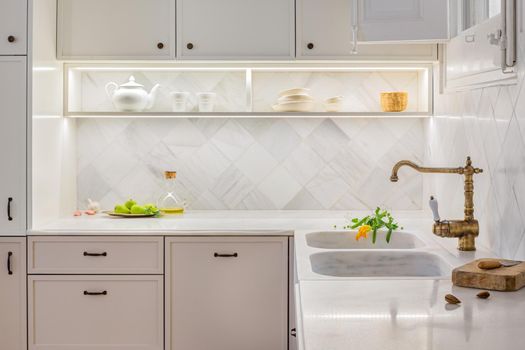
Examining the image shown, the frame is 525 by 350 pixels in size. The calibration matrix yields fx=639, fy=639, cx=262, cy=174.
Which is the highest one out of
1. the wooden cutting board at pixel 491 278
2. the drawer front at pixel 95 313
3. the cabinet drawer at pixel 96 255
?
the wooden cutting board at pixel 491 278

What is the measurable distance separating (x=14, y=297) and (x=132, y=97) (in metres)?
1.15

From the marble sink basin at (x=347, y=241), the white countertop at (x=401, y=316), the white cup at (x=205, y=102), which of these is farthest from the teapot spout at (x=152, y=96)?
the white countertop at (x=401, y=316)

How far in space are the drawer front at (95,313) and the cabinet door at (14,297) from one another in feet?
0.13

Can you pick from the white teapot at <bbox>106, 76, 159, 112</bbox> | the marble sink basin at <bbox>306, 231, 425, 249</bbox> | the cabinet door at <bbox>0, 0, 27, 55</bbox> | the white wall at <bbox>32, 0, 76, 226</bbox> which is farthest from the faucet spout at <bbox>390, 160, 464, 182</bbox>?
the cabinet door at <bbox>0, 0, 27, 55</bbox>

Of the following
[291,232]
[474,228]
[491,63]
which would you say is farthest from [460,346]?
[291,232]

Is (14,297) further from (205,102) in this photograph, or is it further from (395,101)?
(395,101)

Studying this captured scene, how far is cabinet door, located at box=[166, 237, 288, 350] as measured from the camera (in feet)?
9.61

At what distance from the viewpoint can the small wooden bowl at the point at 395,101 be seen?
3385mm

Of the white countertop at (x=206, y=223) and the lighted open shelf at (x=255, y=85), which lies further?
the lighted open shelf at (x=255, y=85)

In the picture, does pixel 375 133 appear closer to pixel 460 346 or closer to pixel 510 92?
pixel 510 92

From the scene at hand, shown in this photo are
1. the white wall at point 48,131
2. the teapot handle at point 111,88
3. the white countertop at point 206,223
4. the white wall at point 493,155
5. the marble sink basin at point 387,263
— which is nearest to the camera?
the white wall at point 493,155

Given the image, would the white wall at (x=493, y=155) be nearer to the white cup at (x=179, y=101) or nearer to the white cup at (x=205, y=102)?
A: the white cup at (x=205, y=102)

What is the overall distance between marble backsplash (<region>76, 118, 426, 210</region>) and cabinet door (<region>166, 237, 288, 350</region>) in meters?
0.73

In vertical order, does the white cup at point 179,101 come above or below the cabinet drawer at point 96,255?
above
